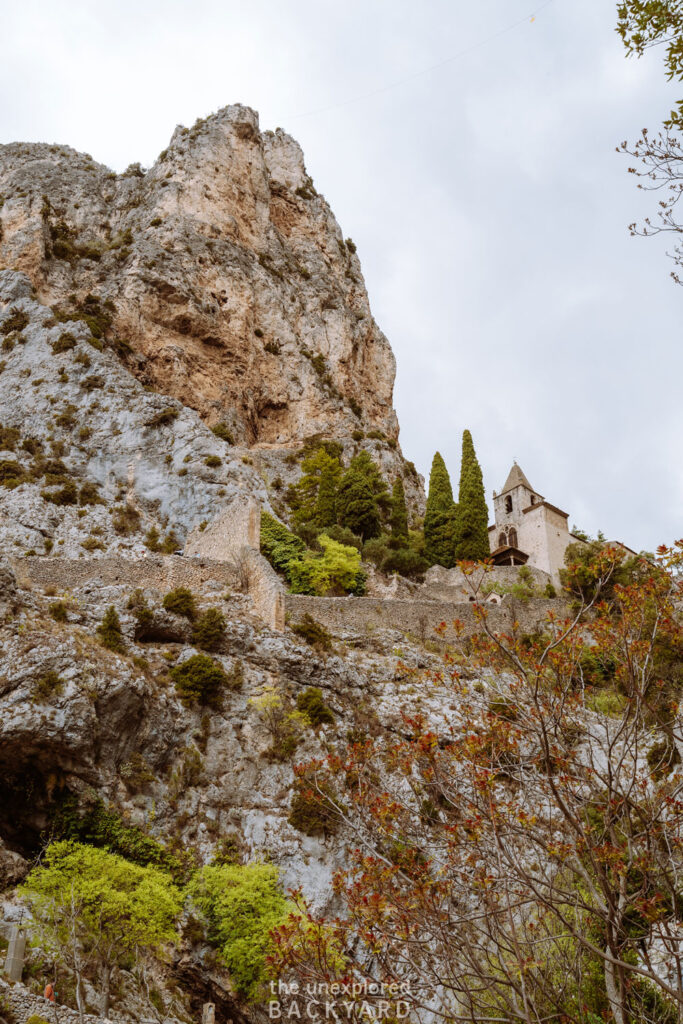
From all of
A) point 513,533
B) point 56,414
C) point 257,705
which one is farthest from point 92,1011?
point 513,533

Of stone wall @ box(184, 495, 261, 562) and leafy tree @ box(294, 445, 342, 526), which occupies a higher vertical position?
→ leafy tree @ box(294, 445, 342, 526)

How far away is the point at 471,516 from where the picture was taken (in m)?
41.3

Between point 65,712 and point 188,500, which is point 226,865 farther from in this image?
point 188,500

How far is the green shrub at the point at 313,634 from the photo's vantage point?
24328 millimetres

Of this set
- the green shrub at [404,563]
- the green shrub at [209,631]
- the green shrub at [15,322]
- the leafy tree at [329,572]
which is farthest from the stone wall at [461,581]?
the green shrub at [15,322]

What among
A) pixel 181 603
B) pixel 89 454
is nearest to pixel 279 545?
pixel 181 603

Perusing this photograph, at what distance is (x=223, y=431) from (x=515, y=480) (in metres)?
19.9

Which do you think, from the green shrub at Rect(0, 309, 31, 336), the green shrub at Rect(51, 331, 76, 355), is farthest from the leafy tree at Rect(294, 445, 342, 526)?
the green shrub at Rect(0, 309, 31, 336)

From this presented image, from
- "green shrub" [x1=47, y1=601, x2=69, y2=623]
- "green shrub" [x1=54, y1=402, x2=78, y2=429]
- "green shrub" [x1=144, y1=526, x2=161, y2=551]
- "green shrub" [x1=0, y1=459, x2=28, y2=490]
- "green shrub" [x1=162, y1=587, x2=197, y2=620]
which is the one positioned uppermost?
"green shrub" [x1=54, y1=402, x2=78, y2=429]

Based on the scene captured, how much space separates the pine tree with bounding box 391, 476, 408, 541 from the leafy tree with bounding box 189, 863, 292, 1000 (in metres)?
24.9

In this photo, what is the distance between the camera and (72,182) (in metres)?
53.0

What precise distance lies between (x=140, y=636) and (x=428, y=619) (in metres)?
11.1

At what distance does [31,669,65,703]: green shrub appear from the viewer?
56.5ft

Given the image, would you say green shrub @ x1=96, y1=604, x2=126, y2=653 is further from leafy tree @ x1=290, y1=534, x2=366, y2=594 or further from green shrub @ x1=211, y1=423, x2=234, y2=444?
green shrub @ x1=211, y1=423, x2=234, y2=444
